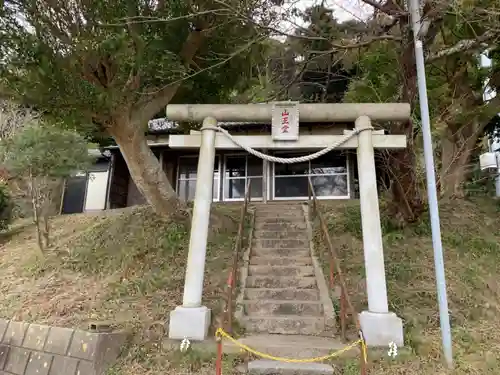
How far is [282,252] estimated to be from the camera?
8.16 m

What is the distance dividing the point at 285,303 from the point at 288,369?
1585mm

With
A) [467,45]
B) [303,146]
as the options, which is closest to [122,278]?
[303,146]

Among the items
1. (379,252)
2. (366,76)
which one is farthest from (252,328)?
(366,76)

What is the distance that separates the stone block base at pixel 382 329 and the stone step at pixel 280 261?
2310 millimetres

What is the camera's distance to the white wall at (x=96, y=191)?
1562 centimetres

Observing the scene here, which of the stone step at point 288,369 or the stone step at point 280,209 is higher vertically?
the stone step at point 280,209

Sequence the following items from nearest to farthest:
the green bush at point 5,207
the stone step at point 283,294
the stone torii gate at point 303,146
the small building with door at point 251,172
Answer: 1. the stone torii gate at point 303,146
2. the stone step at point 283,294
3. the green bush at point 5,207
4. the small building with door at point 251,172

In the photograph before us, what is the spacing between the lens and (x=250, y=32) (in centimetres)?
779

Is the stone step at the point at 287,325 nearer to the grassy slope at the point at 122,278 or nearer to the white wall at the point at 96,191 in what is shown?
the grassy slope at the point at 122,278

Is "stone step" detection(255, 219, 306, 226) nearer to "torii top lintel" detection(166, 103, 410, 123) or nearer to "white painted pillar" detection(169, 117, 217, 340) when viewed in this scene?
"torii top lintel" detection(166, 103, 410, 123)

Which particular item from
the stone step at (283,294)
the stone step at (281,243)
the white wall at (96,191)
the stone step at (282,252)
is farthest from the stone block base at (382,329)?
the white wall at (96,191)

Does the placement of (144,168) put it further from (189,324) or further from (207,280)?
(189,324)

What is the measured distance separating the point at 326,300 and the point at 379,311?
1.01 metres

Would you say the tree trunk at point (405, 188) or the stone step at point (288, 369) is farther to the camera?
the tree trunk at point (405, 188)
